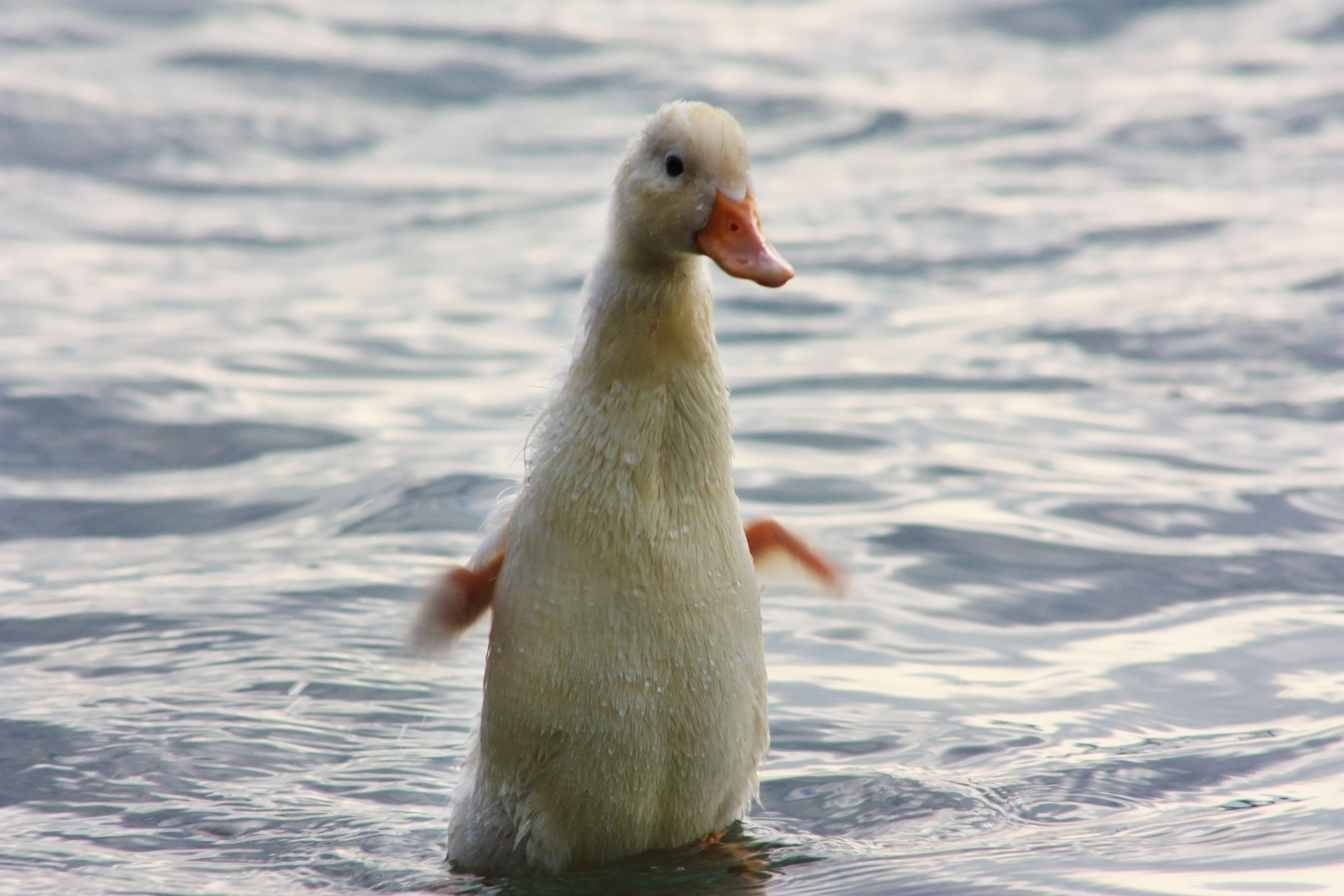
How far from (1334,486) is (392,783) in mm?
4166

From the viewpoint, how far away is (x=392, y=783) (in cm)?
493

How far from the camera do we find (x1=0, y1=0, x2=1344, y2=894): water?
4637 mm

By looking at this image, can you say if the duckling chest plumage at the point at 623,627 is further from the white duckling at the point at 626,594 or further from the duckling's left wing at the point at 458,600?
the duckling's left wing at the point at 458,600

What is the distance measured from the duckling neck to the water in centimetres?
25

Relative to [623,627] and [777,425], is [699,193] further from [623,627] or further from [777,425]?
[777,425]

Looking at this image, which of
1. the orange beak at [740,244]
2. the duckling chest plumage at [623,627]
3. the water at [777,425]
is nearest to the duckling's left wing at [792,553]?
the duckling chest plumage at [623,627]

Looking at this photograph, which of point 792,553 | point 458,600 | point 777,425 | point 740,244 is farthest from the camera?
point 777,425

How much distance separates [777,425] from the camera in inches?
328

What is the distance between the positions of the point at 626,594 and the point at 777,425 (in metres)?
4.45

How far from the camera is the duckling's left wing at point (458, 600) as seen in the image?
409 centimetres

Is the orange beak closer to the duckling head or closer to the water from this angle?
the duckling head

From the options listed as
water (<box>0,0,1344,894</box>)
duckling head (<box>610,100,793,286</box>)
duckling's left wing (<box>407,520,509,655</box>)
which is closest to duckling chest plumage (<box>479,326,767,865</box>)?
duckling's left wing (<box>407,520,509,655</box>)

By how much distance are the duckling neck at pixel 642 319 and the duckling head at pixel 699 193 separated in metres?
0.10

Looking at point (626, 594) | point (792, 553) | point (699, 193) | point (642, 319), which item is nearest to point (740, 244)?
point (699, 193)
